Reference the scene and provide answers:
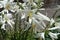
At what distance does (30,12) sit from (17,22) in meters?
0.11

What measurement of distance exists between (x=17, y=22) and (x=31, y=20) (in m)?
0.10

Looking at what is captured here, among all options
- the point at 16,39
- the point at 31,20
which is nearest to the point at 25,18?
the point at 31,20

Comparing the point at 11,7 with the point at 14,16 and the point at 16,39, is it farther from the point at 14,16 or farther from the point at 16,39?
the point at 16,39

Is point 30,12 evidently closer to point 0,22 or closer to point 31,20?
point 31,20

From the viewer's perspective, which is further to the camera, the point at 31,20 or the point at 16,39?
the point at 16,39

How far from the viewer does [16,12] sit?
0.89 metres

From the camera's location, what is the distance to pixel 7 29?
3.08ft

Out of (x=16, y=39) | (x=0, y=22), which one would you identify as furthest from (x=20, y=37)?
(x=0, y=22)

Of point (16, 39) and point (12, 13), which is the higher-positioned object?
point (12, 13)

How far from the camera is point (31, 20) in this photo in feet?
2.85

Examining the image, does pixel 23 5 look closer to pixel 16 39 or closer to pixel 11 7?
pixel 11 7

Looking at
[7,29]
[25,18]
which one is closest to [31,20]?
[25,18]

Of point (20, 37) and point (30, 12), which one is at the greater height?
point (30, 12)

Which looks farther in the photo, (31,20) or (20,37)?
(20,37)
